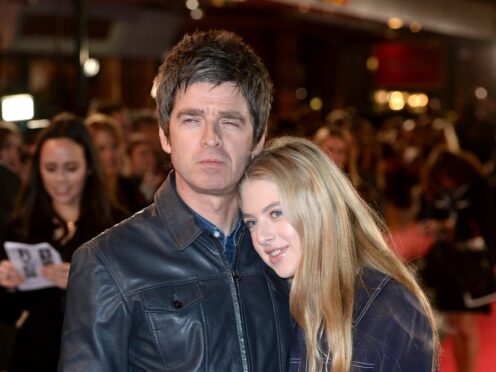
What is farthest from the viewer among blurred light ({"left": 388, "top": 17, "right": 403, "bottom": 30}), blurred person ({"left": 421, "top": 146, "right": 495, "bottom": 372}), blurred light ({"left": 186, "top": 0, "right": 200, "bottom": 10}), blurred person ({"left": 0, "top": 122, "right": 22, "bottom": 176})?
blurred light ({"left": 388, "top": 17, "right": 403, "bottom": 30})

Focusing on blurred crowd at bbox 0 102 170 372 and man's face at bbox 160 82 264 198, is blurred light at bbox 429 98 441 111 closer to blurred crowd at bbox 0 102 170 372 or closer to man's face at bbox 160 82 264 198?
blurred crowd at bbox 0 102 170 372

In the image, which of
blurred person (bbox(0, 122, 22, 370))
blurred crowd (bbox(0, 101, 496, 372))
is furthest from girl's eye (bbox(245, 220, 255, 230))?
blurred person (bbox(0, 122, 22, 370))

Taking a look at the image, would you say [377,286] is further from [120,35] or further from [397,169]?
[397,169]

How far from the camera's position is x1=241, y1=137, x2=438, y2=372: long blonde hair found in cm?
245

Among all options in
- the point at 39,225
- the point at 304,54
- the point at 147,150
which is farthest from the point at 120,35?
the point at 304,54

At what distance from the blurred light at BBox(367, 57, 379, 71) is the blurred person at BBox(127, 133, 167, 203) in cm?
1740

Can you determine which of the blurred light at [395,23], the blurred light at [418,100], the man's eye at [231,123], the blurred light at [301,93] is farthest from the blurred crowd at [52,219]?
the blurred light at [418,100]

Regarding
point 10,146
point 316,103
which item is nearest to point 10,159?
point 10,146

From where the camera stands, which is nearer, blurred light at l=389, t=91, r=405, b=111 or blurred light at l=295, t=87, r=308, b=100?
blurred light at l=295, t=87, r=308, b=100

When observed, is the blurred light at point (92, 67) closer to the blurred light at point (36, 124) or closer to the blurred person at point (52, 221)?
the blurred light at point (36, 124)

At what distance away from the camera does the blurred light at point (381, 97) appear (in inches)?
1002

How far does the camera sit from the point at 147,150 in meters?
7.17

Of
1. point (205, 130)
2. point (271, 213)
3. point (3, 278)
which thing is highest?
point (205, 130)

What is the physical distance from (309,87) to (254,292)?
22.1 metres
